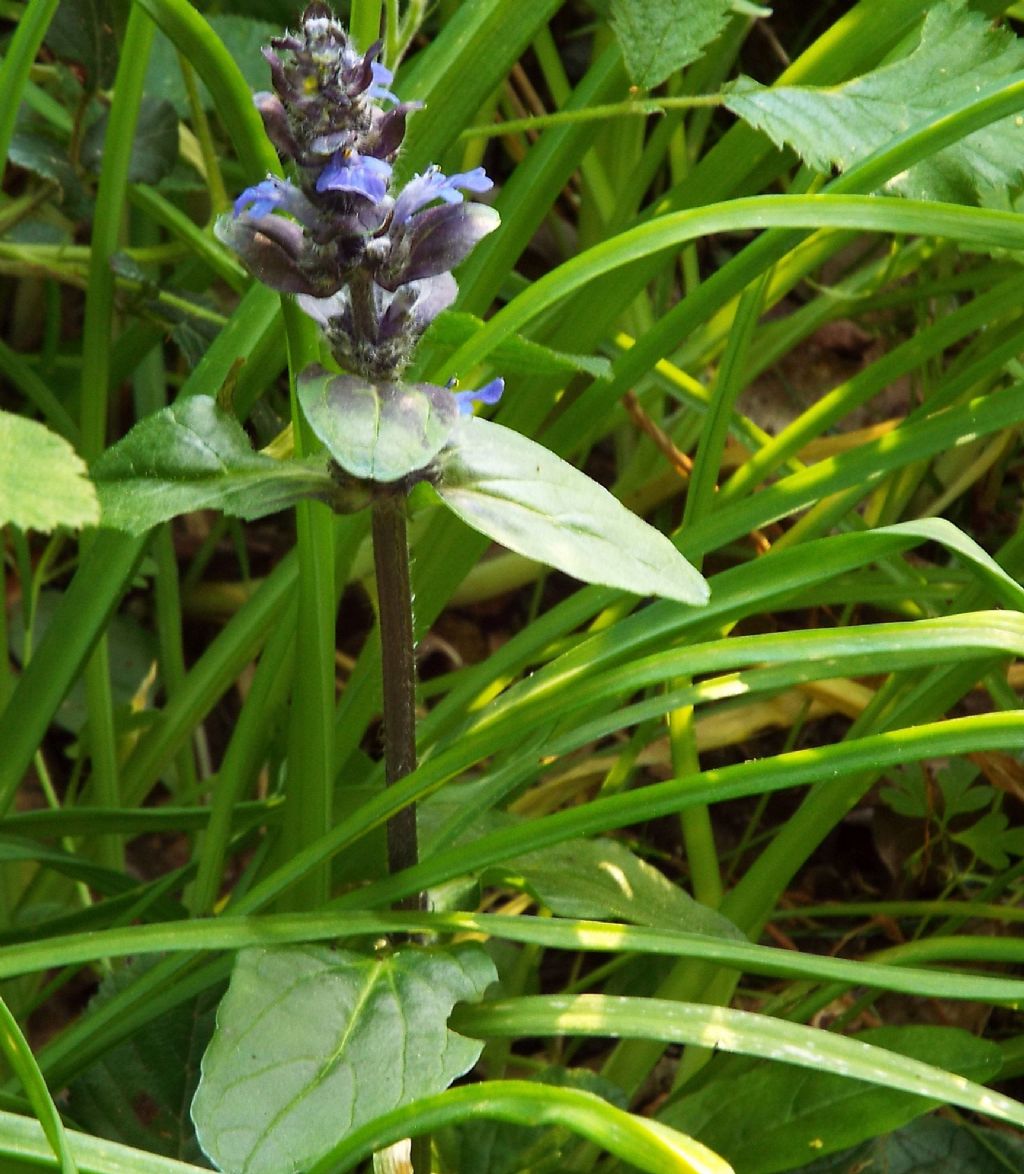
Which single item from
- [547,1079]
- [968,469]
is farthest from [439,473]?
[968,469]

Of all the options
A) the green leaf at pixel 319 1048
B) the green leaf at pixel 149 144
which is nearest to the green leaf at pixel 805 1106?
the green leaf at pixel 319 1048

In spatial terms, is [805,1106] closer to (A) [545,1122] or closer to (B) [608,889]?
(B) [608,889]

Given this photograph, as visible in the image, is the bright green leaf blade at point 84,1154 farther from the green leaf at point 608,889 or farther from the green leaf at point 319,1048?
the green leaf at point 608,889

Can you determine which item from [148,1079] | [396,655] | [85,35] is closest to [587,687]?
[396,655]

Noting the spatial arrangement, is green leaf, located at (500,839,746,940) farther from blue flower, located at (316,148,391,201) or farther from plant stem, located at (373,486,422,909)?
blue flower, located at (316,148,391,201)

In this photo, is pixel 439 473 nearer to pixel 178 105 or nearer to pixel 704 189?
pixel 704 189
